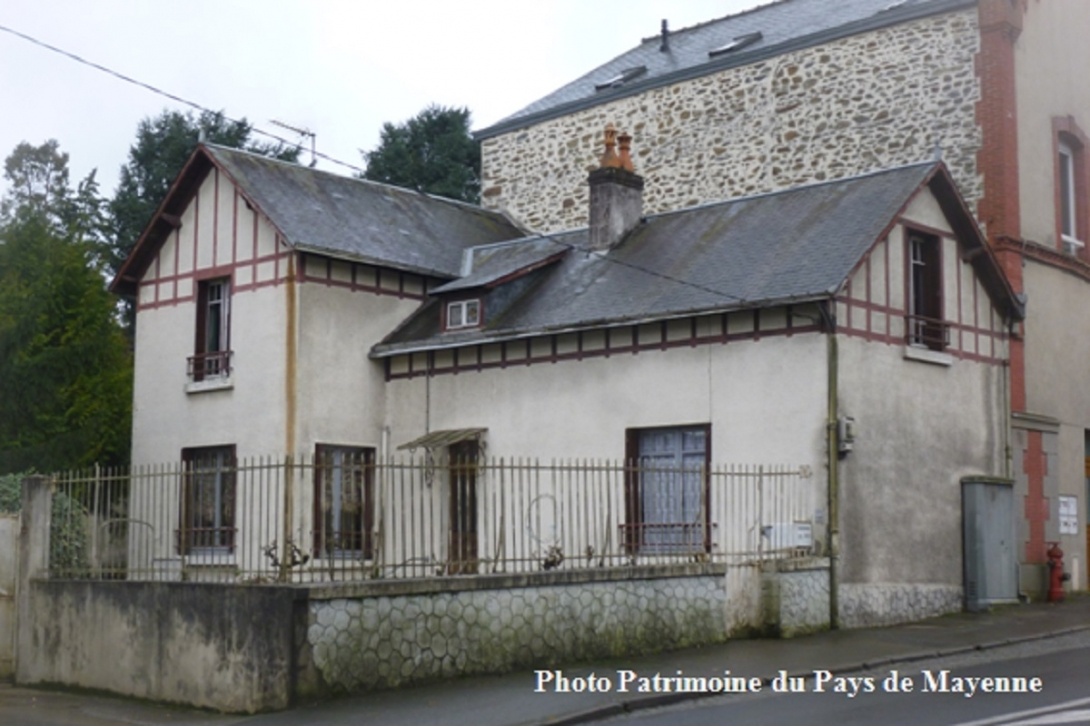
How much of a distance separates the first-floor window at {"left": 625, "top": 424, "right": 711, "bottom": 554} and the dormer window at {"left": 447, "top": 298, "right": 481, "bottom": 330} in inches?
140

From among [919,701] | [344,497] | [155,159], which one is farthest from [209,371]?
[155,159]

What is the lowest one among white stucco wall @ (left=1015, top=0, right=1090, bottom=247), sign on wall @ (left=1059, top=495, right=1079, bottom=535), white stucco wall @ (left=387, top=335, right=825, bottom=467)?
sign on wall @ (left=1059, top=495, right=1079, bottom=535)

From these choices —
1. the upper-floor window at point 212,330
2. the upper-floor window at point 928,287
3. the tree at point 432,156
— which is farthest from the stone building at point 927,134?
the tree at point 432,156

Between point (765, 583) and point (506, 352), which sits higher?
point (506, 352)

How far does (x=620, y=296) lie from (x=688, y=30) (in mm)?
13659

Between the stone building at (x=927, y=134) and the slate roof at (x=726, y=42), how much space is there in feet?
0.16

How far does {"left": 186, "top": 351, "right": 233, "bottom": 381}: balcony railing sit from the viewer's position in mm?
23062

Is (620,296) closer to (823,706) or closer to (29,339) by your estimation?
(823,706)

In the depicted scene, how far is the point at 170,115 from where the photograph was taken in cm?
4706

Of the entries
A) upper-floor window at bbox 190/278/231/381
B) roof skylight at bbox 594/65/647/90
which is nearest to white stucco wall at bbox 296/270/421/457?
upper-floor window at bbox 190/278/231/381

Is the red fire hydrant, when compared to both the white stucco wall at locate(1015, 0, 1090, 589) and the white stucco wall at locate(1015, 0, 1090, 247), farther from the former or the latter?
the white stucco wall at locate(1015, 0, 1090, 247)

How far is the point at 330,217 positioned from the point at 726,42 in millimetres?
10675

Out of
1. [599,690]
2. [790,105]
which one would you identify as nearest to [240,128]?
[790,105]

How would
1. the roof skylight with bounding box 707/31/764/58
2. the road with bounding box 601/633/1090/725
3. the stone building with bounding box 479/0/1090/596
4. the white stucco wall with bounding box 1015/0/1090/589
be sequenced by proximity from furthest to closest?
the roof skylight with bounding box 707/31/764/58 → the white stucco wall with bounding box 1015/0/1090/589 → the stone building with bounding box 479/0/1090/596 → the road with bounding box 601/633/1090/725
